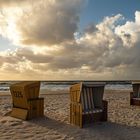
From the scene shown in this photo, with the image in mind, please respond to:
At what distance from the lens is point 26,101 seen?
9.39 meters

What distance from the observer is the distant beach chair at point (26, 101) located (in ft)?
30.8

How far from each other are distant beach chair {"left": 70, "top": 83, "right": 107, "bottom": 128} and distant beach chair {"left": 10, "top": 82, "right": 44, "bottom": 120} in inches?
59.5

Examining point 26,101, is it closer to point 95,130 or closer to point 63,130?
point 63,130

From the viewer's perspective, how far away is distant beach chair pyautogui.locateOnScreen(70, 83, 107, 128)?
8562 millimetres

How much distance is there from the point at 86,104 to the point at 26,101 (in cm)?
226

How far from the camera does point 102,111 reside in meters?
9.37

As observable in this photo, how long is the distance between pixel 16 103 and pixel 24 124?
1584 millimetres

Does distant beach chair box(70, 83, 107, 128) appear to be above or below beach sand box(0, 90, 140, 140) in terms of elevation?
above

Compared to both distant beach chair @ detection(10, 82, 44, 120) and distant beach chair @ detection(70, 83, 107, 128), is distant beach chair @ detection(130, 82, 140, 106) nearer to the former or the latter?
distant beach chair @ detection(70, 83, 107, 128)

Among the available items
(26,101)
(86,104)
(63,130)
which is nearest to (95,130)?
(63,130)

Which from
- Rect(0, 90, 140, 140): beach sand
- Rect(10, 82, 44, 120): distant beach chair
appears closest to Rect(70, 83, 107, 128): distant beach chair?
Rect(0, 90, 140, 140): beach sand

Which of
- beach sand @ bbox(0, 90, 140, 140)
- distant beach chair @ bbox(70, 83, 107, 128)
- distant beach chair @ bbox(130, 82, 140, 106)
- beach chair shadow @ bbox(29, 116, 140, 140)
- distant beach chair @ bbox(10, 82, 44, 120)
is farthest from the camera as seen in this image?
distant beach chair @ bbox(130, 82, 140, 106)

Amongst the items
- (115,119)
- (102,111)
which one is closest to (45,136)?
(102,111)

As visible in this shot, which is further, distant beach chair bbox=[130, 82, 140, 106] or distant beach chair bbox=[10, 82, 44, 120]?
distant beach chair bbox=[130, 82, 140, 106]
